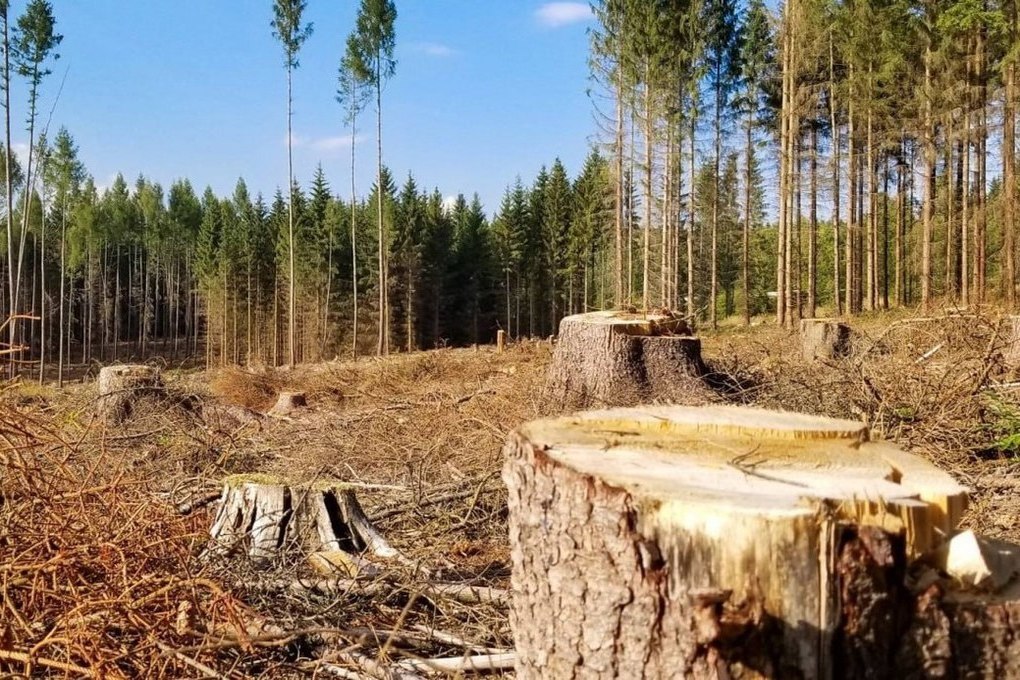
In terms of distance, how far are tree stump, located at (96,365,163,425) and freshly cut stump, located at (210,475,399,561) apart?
6.32m

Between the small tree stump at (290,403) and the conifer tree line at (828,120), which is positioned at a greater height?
the conifer tree line at (828,120)

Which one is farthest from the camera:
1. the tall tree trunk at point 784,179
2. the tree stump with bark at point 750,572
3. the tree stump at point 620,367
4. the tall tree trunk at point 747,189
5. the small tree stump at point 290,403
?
the tall tree trunk at point 747,189

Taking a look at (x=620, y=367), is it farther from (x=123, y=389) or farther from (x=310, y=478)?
(x=123, y=389)

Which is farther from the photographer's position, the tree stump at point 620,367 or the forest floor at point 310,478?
the tree stump at point 620,367

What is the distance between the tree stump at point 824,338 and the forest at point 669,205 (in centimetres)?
574

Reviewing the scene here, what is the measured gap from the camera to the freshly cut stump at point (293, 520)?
4090 mm

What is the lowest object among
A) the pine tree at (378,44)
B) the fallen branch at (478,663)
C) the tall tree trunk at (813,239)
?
the fallen branch at (478,663)

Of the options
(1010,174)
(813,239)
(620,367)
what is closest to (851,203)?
(813,239)

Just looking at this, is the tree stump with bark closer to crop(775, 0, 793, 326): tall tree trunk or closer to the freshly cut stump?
the freshly cut stump

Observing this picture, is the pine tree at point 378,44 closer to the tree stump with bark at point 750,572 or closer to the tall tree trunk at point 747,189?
the tall tree trunk at point 747,189

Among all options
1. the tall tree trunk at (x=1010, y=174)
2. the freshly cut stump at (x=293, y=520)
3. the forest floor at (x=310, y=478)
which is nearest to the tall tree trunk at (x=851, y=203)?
the tall tree trunk at (x=1010, y=174)

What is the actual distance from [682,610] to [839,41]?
31250 mm

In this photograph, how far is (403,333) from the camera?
4919 centimetres

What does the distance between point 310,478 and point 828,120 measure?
31.1m
